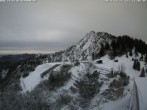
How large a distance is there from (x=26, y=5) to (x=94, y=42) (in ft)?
8.14

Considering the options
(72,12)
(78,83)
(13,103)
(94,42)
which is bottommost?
(13,103)

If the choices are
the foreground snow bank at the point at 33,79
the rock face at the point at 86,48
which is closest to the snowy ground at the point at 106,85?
the foreground snow bank at the point at 33,79

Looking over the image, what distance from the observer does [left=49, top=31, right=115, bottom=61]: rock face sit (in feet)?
27.0

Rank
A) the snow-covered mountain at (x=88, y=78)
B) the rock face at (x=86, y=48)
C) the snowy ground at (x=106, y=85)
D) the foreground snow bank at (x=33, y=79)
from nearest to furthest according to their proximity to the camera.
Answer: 1. the snowy ground at (x=106, y=85)
2. the snow-covered mountain at (x=88, y=78)
3. the rock face at (x=86, y=48)
4. the foreground snow bank at (x=33, y=79)

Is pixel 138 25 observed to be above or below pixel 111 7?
below

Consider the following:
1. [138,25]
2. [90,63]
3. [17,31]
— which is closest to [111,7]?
[138,25]

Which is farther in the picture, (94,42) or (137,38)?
(94,42)

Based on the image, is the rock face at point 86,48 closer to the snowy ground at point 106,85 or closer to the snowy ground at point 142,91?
the snowy ground at point 106,85

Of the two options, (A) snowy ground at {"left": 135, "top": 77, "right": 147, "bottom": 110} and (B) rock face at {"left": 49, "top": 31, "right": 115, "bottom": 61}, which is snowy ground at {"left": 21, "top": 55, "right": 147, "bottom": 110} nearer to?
(A) snowy ground at {"left": 135, "top": 77, "right": 147, "bottom": 110}

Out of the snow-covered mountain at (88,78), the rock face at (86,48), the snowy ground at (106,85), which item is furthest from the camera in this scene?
the rock face at (86,48)

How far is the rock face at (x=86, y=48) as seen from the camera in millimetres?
8242

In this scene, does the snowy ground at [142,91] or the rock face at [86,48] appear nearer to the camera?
the snowy ground at [142,91]

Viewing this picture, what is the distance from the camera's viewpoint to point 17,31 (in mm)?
8953

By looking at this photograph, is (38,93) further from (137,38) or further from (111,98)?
(137,38)
